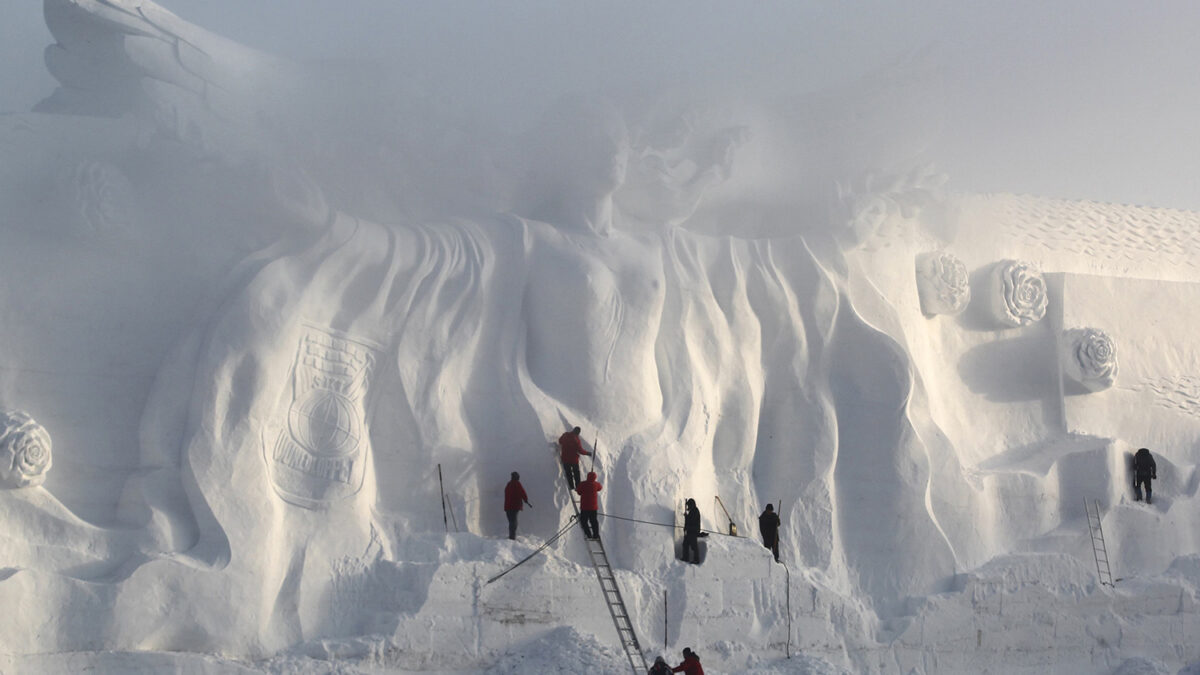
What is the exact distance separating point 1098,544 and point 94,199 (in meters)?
8.64

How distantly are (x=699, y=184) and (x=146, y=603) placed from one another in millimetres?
5500

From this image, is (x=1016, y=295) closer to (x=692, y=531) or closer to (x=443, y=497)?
(x=692, y=531)

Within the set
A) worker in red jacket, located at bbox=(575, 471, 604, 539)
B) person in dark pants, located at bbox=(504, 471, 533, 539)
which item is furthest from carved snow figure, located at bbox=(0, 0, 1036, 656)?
worker in red jacket, located at bbox=(575, 471, 604, 539)

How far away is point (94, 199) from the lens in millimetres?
10133

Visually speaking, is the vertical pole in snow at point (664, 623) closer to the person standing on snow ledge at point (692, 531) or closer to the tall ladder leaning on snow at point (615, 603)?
the tall ladder leaning on snow at point (615, 603)

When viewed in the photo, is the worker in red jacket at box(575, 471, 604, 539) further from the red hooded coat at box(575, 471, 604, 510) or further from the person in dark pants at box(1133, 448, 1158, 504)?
the person in dark pants at box(1133, 448, 1158, 504)

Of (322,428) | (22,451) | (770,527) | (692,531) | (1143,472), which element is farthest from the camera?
(1143,472)

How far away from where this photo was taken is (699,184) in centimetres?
1223

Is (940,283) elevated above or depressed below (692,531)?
above

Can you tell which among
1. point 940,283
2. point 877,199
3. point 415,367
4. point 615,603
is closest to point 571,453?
point 615,603

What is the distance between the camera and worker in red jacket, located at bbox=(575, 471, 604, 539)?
413 inches

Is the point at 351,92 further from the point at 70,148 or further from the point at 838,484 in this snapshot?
the point at 838,484

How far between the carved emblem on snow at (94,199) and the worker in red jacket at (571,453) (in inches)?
132

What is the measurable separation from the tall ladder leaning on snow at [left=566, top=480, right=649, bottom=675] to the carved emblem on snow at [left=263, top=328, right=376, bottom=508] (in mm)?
1628
